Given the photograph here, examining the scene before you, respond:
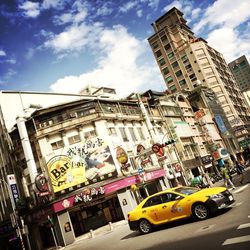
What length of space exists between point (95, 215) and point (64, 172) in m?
5.57

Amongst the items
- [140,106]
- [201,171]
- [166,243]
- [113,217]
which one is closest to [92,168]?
[113,217]

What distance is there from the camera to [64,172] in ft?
93.5

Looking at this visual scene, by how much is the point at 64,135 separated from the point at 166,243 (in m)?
22.3

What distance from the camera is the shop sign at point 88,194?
26.6 metres

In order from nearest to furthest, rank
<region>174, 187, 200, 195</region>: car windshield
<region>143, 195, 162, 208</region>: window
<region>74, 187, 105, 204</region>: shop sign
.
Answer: <region>174, 187, 200, 195</region>: car windshield
<region>143, 195, 162, 208</region>: window
<region>74, 187, 105, 204</region>: shop sign

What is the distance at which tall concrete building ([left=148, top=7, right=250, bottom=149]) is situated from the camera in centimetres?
7456

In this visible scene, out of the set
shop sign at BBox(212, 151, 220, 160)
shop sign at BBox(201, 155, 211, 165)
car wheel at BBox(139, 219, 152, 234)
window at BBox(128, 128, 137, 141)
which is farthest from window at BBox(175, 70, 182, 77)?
car wheel at BBox(139, 219, 152, 234)

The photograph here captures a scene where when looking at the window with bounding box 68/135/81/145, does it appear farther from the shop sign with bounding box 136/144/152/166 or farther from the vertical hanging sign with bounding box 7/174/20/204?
the vertical hanging sign with bounding box 7/174/20/204

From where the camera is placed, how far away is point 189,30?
90750mm

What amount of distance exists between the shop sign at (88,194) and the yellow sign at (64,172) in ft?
5.51

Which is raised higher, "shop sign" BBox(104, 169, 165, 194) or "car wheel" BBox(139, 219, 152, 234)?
"shop sign" BBox(104, 169, 165, 194)

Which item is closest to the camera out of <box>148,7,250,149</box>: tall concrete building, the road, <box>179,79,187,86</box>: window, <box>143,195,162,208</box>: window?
the road

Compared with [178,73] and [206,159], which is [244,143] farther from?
[178,73]

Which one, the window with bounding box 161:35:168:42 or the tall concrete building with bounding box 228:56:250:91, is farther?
the tall concrete building with bounding box 228:56:250:91
